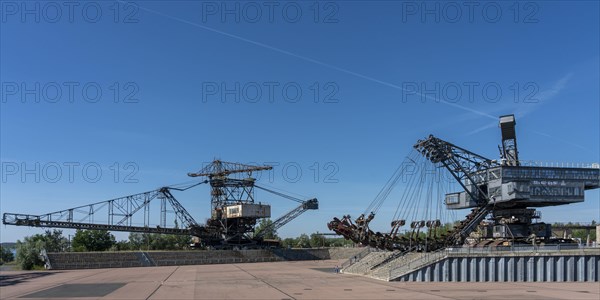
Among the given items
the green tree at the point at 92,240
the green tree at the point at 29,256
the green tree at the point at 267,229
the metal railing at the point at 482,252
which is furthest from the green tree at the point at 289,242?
the metal railing at the point at 482,252

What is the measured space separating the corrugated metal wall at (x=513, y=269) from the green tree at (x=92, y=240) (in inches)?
3412

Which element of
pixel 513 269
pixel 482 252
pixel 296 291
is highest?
pixel 482 252

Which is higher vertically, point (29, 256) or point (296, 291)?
point (296, 291)

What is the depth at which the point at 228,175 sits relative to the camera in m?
126

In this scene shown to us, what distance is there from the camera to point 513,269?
176ft

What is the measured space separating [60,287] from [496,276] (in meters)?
42.7

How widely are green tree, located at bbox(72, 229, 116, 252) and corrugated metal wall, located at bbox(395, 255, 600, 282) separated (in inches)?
3412

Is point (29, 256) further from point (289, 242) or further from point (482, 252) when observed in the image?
point (289, 242)

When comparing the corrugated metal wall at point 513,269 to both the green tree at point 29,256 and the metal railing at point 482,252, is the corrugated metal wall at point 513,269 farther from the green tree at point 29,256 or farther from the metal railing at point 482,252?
the green tree at point 29,256

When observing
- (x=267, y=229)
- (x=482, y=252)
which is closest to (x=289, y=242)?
(x=267, y=229)

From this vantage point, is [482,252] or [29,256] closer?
[482,252]

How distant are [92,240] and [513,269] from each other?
311 ft

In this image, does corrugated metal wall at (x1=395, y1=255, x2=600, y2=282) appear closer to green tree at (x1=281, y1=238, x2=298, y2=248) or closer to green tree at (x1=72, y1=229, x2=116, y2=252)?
green tree at (x1=72, y1=229, x2=116, y2=252)

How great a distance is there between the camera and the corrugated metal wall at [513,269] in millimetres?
53125
